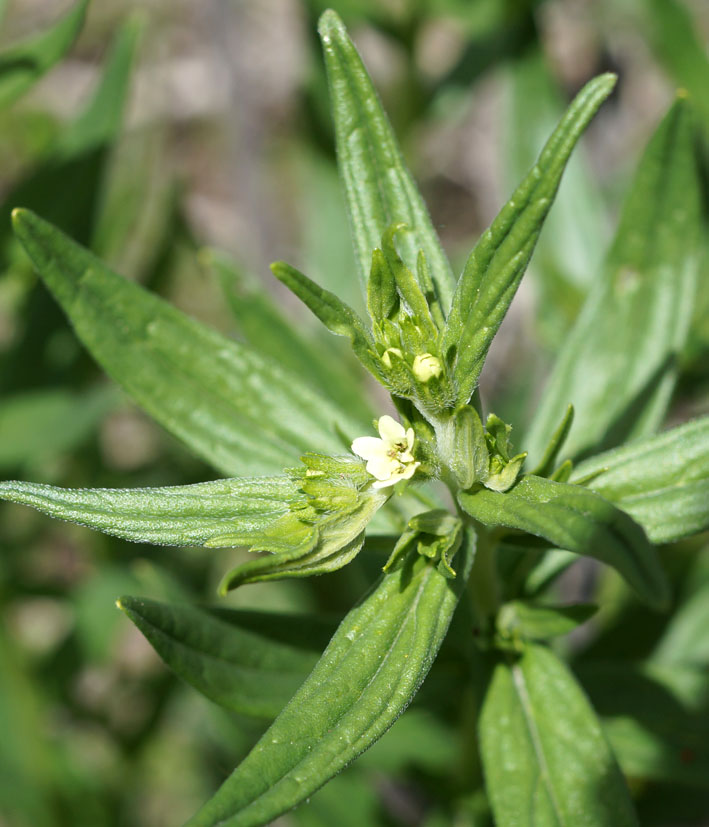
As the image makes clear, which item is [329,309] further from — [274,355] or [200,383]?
[274,355]

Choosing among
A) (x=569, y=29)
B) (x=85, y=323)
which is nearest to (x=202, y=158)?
(x=569, y=29)

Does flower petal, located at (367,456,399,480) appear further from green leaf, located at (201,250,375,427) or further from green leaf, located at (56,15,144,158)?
green leaf, located at (56,15,144,158)

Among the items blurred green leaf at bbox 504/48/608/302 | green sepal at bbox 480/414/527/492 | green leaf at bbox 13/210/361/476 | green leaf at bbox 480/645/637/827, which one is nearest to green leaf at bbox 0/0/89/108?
green leaf at bbox 13/210/361/476

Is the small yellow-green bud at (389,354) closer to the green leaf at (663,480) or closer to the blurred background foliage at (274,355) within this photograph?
the green leaf at (663,480)

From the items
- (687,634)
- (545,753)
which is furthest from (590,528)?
(687,634)

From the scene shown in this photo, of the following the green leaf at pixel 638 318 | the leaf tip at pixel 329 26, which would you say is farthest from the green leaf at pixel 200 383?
the leaf tip at pixel 329 26

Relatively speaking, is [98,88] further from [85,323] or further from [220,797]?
[220,797]
